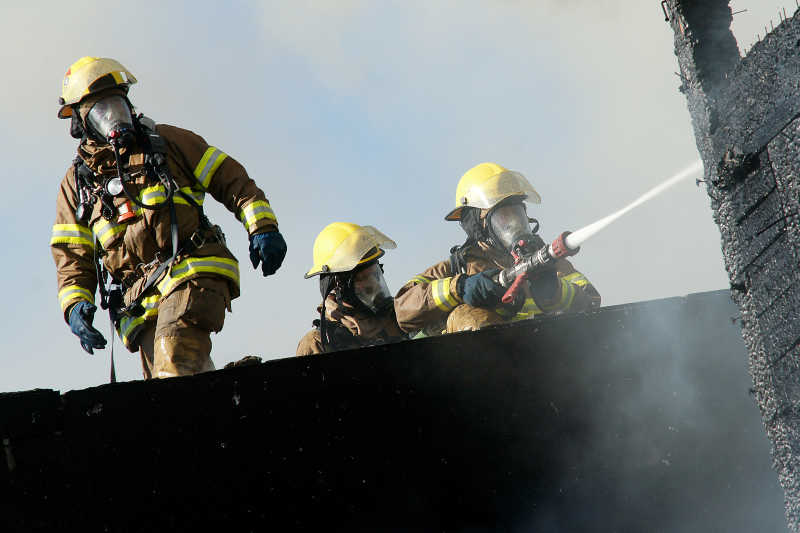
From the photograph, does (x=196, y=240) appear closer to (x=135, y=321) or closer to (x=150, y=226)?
(x=150, y=226)

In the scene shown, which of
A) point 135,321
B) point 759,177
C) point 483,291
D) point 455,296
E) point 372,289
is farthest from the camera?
point 372,289

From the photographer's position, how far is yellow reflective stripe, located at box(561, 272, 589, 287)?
20.9ft

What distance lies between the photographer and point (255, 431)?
3.19 m

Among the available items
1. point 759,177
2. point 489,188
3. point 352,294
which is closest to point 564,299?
point 489,188

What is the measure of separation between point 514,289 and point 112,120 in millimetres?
2429

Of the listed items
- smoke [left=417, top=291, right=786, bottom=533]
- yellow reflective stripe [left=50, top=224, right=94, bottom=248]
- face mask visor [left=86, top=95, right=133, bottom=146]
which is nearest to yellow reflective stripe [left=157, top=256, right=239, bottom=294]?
yellow reflective stripe [left=50, top=224, right=94, bottom=248]

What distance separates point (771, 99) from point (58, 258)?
3.86 metres

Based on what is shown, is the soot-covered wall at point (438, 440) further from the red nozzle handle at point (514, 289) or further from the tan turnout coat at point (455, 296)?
the tan turnout coat at point (455, 296)

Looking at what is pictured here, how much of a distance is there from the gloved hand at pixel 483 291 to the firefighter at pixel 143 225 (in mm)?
1454

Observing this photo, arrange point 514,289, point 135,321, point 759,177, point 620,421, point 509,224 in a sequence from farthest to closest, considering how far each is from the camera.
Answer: point 509,224, point 514,289, point 135,321, point 620,421, point 759,177

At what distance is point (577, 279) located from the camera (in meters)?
6.42

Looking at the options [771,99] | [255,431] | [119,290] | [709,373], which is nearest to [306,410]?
[255,431]

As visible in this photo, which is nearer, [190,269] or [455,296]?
[190,269]

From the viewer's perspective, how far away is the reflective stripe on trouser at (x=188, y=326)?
4.56 meters
